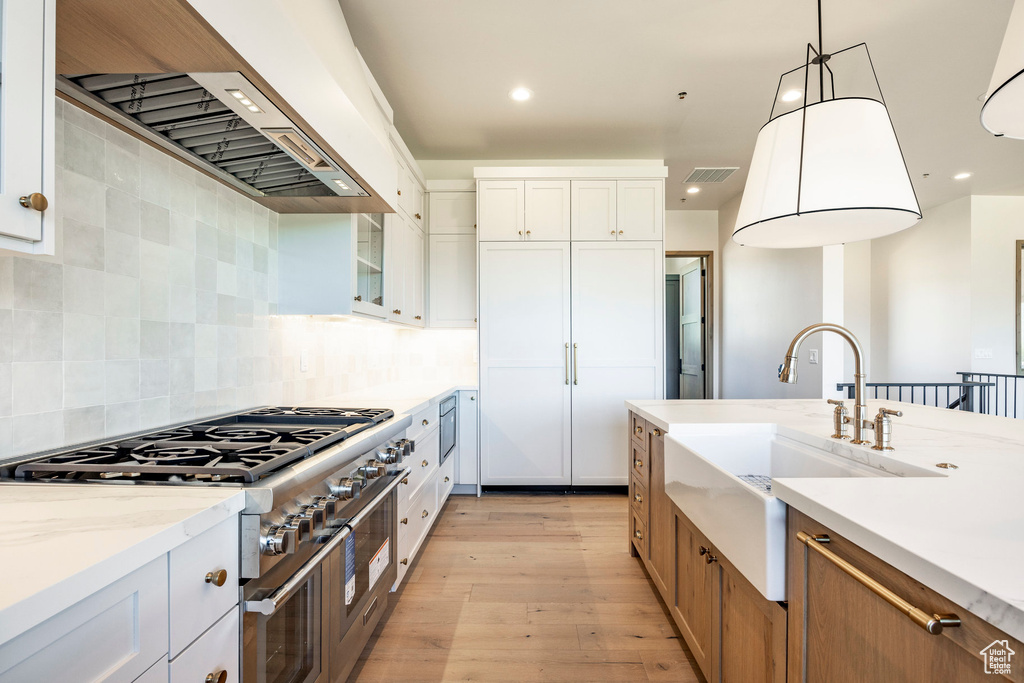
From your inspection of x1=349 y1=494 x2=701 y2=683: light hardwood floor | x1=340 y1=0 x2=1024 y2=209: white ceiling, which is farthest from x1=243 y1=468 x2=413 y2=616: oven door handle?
x1=340 y1=0 x2=1024 y2=209: white ceiling

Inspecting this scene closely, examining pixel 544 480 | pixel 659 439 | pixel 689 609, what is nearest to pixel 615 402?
pixel 544 480

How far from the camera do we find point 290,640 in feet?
3.83

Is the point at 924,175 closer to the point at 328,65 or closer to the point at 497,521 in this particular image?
the point at 497,521

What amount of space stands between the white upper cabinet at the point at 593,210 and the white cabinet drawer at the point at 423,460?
73.4 inches

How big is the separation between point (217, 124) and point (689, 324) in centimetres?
585

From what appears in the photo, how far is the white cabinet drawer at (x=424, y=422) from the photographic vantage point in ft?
7.93

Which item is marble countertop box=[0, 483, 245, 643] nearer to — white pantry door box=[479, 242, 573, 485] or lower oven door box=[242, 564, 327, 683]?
lower oven door box=[242, 564, 327, 683]

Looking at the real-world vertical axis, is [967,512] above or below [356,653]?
above

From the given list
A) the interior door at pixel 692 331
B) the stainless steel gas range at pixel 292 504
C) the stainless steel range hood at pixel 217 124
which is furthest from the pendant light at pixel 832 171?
the interior door at pixel 692 331

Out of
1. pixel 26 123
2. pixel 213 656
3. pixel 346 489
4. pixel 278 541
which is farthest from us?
pixel 346 489

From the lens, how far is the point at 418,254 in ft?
12.1

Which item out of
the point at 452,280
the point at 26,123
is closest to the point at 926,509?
the point at 26,123

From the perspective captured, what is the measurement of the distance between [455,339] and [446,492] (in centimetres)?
133

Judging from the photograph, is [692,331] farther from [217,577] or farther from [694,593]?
[217,577]
